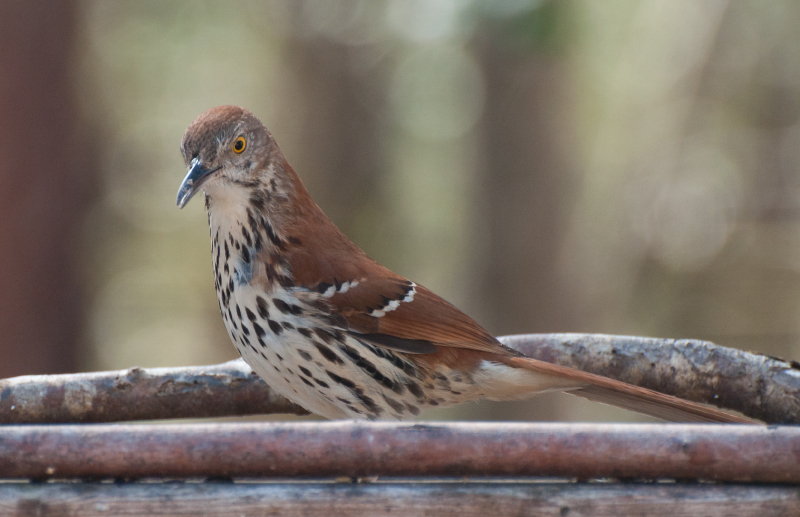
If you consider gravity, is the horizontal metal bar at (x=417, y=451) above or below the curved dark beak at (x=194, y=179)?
below

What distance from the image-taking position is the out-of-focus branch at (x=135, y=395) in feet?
9.66

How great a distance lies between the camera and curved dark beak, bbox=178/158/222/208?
2.67 meters

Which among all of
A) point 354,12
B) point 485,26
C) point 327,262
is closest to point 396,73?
point 354,12

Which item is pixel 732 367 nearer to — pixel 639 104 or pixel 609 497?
pixel 609 497

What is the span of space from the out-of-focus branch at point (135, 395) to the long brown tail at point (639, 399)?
1.20 meters

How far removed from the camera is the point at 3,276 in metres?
5.97

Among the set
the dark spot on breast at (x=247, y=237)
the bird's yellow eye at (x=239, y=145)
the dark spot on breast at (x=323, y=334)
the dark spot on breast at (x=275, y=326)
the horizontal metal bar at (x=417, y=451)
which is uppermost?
the bird's yellow eye at (x=239, y=145)

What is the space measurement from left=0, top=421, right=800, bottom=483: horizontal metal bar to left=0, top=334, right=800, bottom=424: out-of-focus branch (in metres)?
1.29

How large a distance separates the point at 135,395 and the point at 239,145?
1057mm

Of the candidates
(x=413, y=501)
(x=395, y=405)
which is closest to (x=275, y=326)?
(x=395, y=405)

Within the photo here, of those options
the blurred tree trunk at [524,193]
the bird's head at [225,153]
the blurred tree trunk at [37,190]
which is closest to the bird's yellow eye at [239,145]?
the bird's head at [225,153]

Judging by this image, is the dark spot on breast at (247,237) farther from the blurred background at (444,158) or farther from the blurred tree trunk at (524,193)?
the blurred tree trunk at (524,193)

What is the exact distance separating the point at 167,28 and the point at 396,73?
3.21 m

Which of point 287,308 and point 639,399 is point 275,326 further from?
point 639,399
